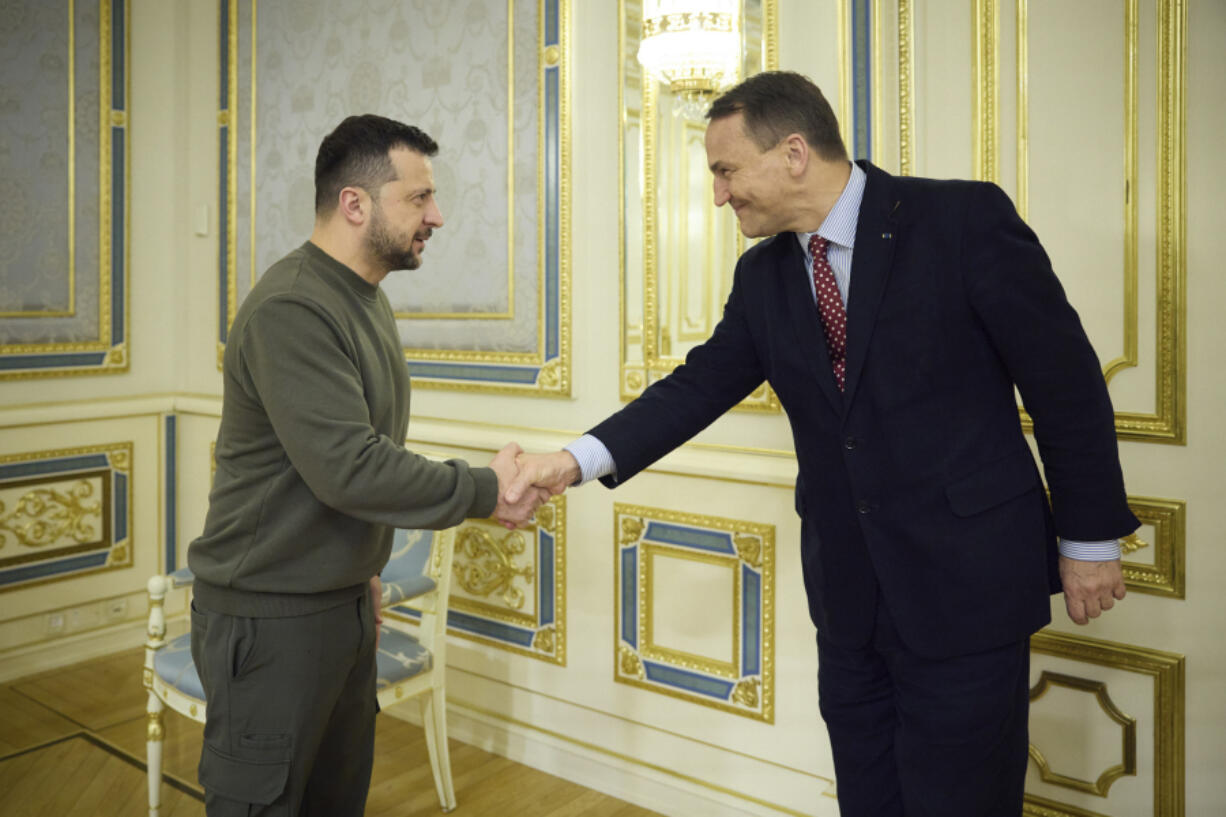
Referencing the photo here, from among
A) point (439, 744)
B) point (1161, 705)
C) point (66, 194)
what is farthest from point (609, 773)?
point (66, 194)

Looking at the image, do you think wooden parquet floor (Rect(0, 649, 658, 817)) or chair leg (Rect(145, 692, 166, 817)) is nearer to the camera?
chair leg (Rect(145, 692, 166, 817))

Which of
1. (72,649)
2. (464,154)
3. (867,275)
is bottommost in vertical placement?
(72,649)

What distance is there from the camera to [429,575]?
2881mm

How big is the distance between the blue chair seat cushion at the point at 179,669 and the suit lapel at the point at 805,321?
1.72 metres

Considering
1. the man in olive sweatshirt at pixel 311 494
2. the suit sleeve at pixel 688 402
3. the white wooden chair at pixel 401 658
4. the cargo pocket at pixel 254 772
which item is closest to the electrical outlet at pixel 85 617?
the white wooden chair at pixel 401 658

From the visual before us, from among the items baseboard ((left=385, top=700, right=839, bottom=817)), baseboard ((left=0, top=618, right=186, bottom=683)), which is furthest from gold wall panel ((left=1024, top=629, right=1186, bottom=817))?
baseboard ((left=0, top=618, right=186, bottom=683))

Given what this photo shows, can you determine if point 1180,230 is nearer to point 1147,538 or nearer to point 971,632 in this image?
point 1147,538

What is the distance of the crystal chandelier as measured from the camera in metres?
2.54

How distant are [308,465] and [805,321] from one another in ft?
2.88

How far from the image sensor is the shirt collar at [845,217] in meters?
1.78

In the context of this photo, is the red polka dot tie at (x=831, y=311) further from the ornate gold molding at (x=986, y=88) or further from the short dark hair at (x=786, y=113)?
the ornate gold molding at (x=986, y=88)

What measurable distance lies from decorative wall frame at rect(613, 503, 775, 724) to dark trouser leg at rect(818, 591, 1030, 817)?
0.81 m

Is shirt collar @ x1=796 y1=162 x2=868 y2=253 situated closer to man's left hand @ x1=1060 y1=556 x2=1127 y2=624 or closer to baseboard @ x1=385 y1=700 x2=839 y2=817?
man's left hand @ x1=1060 y1=556 x2=1127 y2=624

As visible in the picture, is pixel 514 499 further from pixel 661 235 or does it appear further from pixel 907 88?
pixel 907 88
